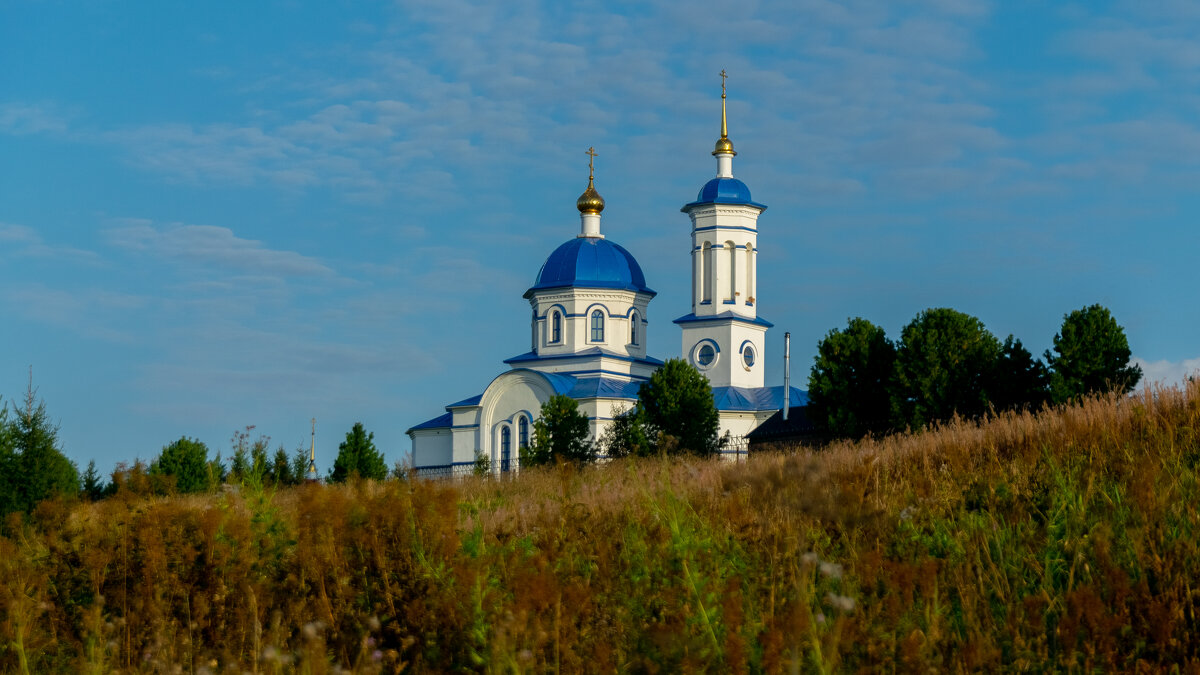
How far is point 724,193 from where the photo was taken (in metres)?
51.5

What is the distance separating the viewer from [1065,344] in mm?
28453

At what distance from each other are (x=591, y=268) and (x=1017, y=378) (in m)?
26.0

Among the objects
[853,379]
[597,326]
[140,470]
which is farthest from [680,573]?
[597,326]

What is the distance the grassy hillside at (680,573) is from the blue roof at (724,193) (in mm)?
42785

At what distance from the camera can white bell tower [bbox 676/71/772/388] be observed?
51344mm

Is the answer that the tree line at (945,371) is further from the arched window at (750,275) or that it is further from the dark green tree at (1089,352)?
the arched window at (750,275)

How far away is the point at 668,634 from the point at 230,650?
2.71m

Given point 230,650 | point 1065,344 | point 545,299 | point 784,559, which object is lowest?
point 230,650

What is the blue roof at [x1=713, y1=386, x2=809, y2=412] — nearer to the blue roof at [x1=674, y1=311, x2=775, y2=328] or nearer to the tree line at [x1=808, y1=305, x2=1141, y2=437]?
the blue roof at [x1=674, y1=311, x2=775, y2=328]

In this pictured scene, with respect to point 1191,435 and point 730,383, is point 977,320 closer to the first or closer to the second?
point 730,383

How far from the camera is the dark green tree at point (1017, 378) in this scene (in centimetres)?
2948

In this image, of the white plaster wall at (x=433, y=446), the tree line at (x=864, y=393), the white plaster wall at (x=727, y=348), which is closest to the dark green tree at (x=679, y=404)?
the tree line at (x=864, y=393)

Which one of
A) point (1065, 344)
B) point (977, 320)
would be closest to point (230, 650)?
point (1065, 344)

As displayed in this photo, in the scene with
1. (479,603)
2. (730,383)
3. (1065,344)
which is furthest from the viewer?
(730,383)
